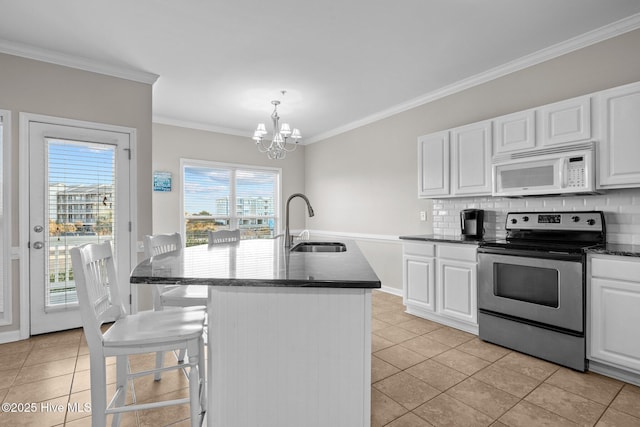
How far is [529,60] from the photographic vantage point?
3115mm

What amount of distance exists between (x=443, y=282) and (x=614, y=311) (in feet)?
4.31

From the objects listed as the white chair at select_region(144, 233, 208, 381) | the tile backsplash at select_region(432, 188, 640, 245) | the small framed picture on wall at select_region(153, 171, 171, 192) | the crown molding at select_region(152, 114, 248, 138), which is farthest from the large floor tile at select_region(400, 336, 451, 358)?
the crown molding at select_region(152, 114, 248, 138)

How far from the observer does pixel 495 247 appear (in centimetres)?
282

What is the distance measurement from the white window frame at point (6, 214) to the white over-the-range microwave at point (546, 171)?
175 inches

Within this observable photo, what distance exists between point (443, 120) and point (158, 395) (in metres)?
3.91

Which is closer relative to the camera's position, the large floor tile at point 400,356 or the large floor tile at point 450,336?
the large floor tile at point 400,356

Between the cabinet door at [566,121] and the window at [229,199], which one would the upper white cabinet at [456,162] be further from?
the window at [229,199]

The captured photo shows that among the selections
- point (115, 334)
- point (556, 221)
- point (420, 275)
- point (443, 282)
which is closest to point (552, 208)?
point (556, 221)

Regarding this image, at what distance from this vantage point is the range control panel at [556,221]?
260cm

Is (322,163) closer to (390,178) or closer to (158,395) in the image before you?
(390,178)

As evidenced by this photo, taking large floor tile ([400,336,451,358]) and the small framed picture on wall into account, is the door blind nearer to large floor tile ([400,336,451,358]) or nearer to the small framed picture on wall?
the small framed picture on wall

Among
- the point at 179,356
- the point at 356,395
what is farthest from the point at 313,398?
the point at 179,356

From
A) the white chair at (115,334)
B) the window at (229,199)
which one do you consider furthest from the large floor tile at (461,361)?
the window at (229,199)

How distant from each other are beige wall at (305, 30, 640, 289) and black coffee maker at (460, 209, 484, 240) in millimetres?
611
